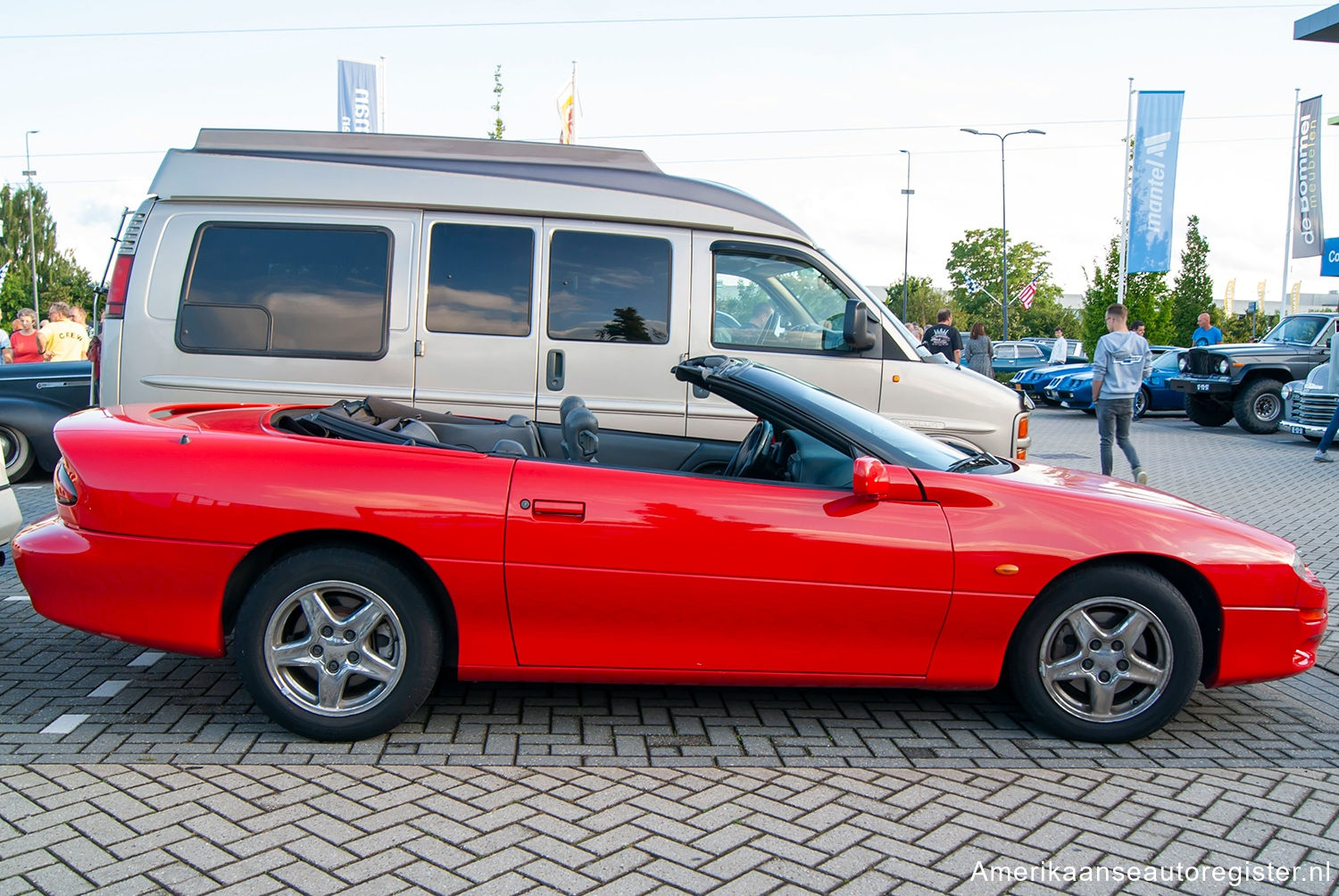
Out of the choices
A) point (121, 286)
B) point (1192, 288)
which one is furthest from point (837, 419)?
point (1192, 288)

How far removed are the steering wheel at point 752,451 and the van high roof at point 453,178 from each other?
242 centimetres

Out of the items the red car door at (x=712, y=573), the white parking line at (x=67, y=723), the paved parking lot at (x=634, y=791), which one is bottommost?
the white parking line at (x=67, y=723)

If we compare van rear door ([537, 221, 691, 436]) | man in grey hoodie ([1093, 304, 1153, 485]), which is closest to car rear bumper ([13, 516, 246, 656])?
van rear door ([537, 221, 691, 436])

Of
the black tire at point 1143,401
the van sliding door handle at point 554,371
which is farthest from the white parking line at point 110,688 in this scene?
the black tire at point 1143,401

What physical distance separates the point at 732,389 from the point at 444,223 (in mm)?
3048

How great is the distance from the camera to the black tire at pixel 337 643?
344 cm

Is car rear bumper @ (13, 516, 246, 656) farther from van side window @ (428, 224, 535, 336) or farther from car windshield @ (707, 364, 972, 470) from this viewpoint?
van side window @ (428, 224, 535, 336)

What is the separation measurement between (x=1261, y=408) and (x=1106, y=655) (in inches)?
608

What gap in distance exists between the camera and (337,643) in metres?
3.48

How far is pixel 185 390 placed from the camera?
20.3 feet

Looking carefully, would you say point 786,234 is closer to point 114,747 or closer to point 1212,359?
point 114,747

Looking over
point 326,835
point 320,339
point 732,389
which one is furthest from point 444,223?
point 326,835

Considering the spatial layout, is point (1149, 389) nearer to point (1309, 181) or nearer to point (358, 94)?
point (1309, 181)

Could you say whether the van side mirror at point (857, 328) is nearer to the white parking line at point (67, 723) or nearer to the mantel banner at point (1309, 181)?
the white parking line at point (67, 723)
